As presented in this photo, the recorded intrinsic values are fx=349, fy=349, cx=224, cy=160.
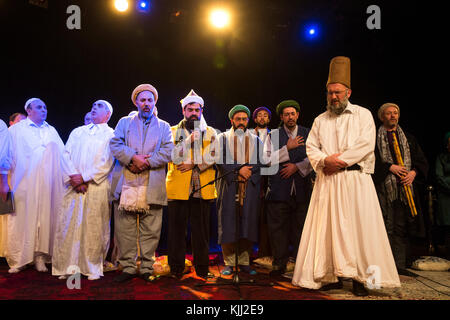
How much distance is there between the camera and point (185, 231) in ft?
13.1

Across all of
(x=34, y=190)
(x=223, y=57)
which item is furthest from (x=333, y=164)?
(x=223, y=57)

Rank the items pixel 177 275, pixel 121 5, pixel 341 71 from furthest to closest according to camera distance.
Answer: pixel 121 5
pixel 177 275
pixel 341 71

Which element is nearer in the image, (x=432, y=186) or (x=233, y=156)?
(x=233, y=156)

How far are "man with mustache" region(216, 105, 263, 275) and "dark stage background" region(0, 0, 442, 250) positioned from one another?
2.27 meters

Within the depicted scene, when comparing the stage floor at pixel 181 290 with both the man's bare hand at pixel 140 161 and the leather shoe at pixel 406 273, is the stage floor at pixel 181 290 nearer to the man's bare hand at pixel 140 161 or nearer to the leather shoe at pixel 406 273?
the leather shoe at pixel 406 273

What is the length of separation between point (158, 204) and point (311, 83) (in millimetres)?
4536

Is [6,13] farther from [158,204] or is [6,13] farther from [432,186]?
[432,186]

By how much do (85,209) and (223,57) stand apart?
4.08 m

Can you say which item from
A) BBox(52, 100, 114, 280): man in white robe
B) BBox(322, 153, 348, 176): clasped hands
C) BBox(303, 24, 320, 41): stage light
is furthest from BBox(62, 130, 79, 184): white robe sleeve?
BBox(303, 24, 320, 41): stage light

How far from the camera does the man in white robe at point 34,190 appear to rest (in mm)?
4246

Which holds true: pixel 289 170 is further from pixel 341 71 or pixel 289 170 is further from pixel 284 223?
pixel 341 71

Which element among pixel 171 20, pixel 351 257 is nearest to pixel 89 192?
pixel 351 257
